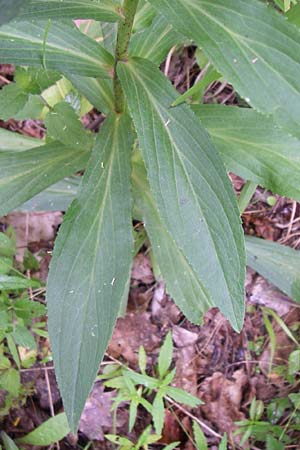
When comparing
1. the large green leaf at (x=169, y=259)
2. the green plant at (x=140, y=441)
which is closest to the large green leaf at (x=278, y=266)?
the large green leaf at (x=169, y=259)

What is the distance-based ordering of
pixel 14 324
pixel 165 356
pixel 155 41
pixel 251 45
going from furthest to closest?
pixel 165 356
pixel 14 324
pixel 155 41
pixel 251 45

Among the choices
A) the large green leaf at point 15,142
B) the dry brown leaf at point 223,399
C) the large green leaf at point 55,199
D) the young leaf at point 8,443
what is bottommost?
the young leaf at point 8,443

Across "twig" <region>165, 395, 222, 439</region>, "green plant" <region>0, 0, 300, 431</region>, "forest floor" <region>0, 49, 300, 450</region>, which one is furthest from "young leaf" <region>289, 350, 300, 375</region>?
"green plant" <region>0, 0, 300, 431</region>

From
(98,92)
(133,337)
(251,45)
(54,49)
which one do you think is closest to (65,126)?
(98,92)

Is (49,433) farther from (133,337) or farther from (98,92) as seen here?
(98,92)

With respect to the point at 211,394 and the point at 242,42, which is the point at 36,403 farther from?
the point at 242,42

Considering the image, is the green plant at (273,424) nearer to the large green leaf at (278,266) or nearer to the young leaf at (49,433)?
the large green leaf at (278,266)
